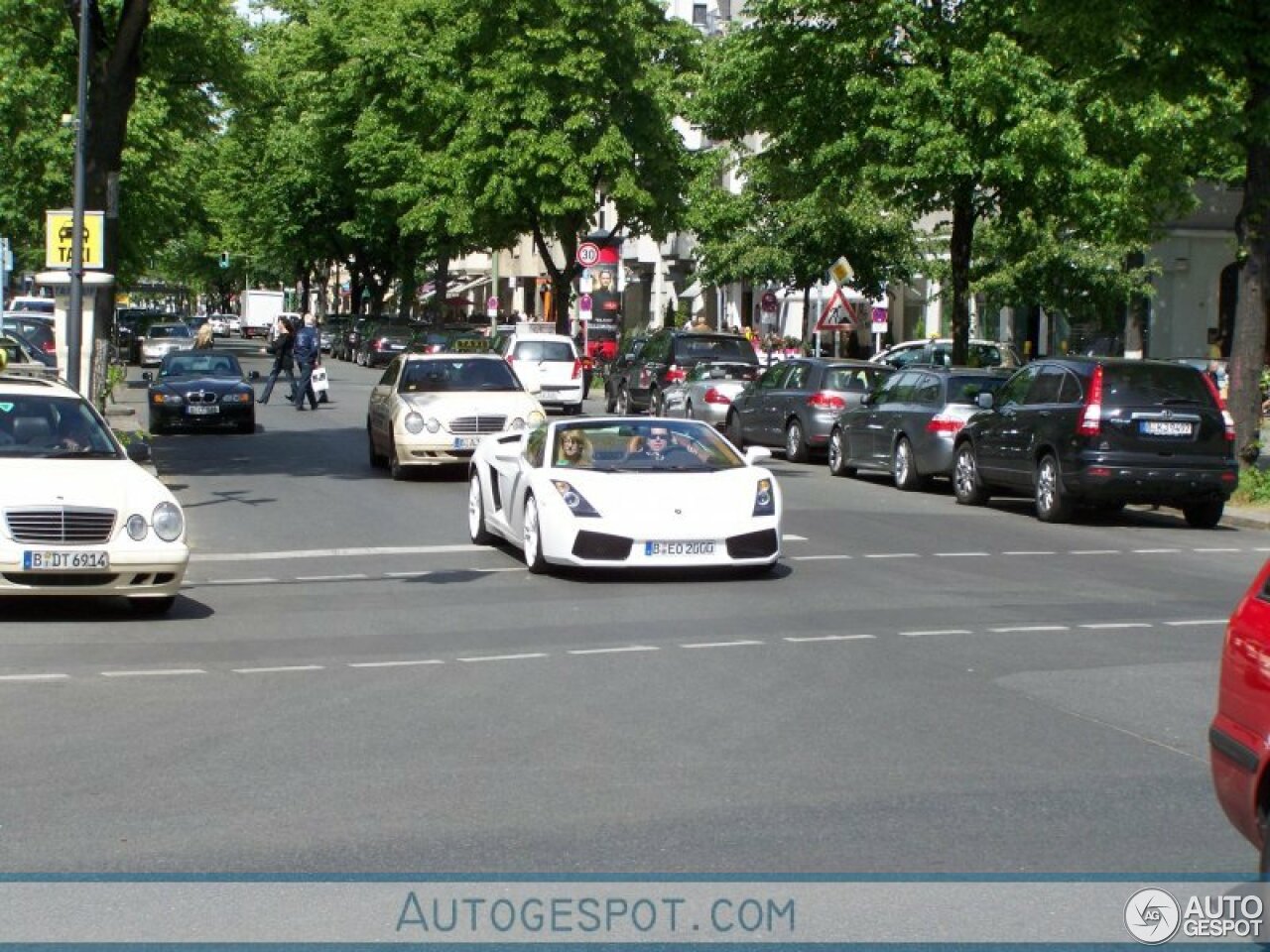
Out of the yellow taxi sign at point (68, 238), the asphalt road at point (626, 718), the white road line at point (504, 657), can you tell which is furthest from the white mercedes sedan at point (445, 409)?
the white road line at point (504, 657)

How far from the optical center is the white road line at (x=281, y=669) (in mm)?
11125

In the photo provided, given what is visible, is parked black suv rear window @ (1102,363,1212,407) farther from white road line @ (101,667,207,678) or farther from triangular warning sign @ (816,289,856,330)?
triangular warning sign @ (816,289,856,330)

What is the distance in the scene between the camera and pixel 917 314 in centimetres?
6412

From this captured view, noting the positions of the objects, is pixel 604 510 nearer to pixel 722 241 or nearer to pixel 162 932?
pixel 162 932

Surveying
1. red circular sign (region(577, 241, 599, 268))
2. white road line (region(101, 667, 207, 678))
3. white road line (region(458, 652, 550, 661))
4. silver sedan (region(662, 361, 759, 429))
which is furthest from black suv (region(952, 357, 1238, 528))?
red circular sign (region(577, 241, 599, 268))

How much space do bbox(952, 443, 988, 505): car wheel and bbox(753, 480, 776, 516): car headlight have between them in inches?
323

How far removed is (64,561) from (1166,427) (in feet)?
40.5

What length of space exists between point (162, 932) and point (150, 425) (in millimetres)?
31140

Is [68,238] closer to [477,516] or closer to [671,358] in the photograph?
[477,516]

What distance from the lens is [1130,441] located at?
21.0 m

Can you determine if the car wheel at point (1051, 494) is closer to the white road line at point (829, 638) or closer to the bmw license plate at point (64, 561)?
→ the white road line at point (829, 638)

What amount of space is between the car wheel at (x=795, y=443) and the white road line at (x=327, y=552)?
43.1 feet

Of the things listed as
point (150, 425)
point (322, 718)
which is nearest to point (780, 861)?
point (322, 718)

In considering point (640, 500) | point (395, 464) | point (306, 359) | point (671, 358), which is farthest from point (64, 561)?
point (306, 359)
